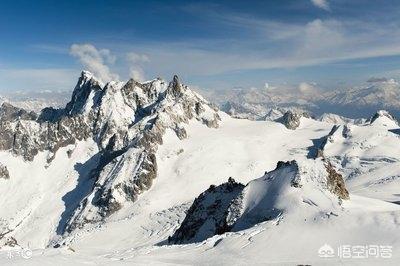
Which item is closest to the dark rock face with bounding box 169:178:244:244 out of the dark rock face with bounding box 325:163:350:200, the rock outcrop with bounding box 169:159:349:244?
the rock outcrop with bounding box 169:159:349:244

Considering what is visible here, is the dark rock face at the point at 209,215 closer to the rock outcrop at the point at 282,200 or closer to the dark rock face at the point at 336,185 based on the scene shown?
the rock outcrop at the point at 282,200

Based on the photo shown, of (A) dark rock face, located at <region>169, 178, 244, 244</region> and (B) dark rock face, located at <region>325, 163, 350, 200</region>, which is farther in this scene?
(A) dark rock face, located at <region>169, 178, 244, 244</region>

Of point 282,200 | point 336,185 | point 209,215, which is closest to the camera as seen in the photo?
point 282,200

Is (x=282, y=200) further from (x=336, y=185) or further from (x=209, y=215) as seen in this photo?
(x=209, y=215)

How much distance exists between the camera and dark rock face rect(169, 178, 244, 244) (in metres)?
94.9

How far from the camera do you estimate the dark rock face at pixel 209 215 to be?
94894 mm

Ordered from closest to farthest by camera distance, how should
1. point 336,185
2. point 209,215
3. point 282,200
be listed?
1. point 282,200
2. point 336,185
3. point 209,215

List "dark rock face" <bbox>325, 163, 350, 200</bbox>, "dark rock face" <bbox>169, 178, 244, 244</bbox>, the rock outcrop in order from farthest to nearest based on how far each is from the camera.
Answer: "dark rock face" <bbox>169, 178, 244, 244</bbox>
"dark rock face" <bbox>325, 163, 350, 200</bbox>
the rock outcrop

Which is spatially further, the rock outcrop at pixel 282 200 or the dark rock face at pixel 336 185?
the dark rock face at pixel 336 185

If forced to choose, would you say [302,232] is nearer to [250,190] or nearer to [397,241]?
[397,241]

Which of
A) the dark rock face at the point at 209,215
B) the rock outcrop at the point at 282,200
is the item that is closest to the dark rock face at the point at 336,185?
the rock outcrop at the point at 282,200

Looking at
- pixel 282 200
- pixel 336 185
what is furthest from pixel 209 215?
pixel 336 185

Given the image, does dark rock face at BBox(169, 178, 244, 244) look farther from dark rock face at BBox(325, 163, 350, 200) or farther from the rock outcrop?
dark rock face at BBox(325, 163, 350, 200)

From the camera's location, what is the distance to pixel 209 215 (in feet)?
334
